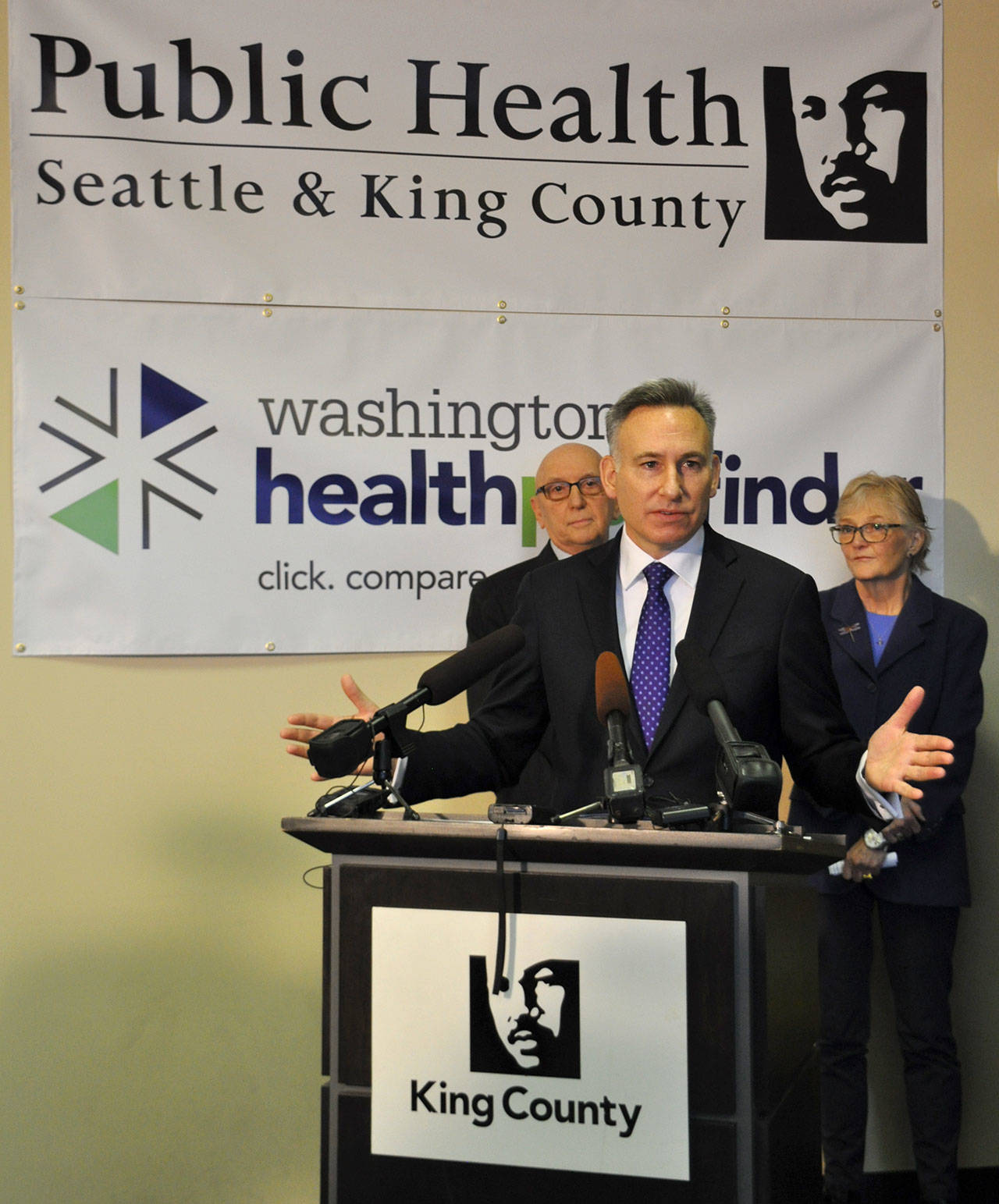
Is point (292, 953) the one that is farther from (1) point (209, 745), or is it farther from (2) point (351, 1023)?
(2) point (351, 1023)

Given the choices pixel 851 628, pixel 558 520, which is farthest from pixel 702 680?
pixel 851 628

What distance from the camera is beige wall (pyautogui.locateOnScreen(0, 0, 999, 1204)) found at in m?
3.26

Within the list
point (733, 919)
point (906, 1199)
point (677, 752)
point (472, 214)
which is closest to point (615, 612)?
point (677, 752)

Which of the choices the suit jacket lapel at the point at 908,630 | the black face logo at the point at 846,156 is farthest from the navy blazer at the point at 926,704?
the black face logo at the point at 846,156

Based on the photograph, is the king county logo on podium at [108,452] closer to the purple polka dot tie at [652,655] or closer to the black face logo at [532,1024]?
the purple polka dot tie at [652,655]

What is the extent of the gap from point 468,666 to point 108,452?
182 cm

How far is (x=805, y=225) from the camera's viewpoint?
351 cm

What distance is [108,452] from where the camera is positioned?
3291 mm

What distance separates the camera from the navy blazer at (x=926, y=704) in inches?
127

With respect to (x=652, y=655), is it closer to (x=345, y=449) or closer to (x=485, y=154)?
(x=345, y=449)

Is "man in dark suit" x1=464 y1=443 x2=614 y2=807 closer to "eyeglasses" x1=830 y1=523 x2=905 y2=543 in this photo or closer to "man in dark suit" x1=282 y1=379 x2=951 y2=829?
"eyeglasses" x1=830 y1=523 x2=905 y2=543

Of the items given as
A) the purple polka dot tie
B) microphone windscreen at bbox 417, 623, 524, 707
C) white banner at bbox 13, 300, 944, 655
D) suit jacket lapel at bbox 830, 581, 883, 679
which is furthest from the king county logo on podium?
suit jacket lapel at bbox 830, 581, 883, 679

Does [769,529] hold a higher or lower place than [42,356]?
lower

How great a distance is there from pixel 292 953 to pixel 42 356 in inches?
68.5
